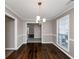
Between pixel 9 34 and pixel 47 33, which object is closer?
pixel 9 34

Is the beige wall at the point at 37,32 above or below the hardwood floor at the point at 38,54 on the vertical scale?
above

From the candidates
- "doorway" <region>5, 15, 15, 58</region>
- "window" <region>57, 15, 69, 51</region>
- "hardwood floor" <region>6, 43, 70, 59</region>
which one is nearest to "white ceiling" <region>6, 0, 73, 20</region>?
"window" <region>57, 15, 69, 51</region>

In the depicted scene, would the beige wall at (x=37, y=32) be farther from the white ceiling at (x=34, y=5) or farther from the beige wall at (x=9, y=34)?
the white ceiling at (x=34, y=5)

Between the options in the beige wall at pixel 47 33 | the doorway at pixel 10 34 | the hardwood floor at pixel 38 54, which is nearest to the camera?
the hardwood floor at pixel 38 54

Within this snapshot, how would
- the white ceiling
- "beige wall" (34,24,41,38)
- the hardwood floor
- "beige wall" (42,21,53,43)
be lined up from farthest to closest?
1. "beige wall" (34,24,41,38)
2. "beige wall" (42,21,53,43)
3. the hardwood floor
4. the white ceiling

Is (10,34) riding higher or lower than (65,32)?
lower

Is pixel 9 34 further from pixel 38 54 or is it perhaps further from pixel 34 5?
pixel 34 5

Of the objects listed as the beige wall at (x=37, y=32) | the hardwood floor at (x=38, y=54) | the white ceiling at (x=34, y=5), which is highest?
the white ceiling at (x=34, y=5)

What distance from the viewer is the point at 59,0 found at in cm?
298

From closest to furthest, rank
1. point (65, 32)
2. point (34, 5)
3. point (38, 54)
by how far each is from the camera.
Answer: point (34, 5) → point (38, 54) → point (65, 32)

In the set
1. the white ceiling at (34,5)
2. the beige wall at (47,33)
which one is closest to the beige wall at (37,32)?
the beige wall at (47,33)

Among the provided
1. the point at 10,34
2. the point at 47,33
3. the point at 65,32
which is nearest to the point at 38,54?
the point at 65,32

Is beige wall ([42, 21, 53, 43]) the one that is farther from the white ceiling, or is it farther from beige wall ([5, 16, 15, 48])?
the white ceiling
